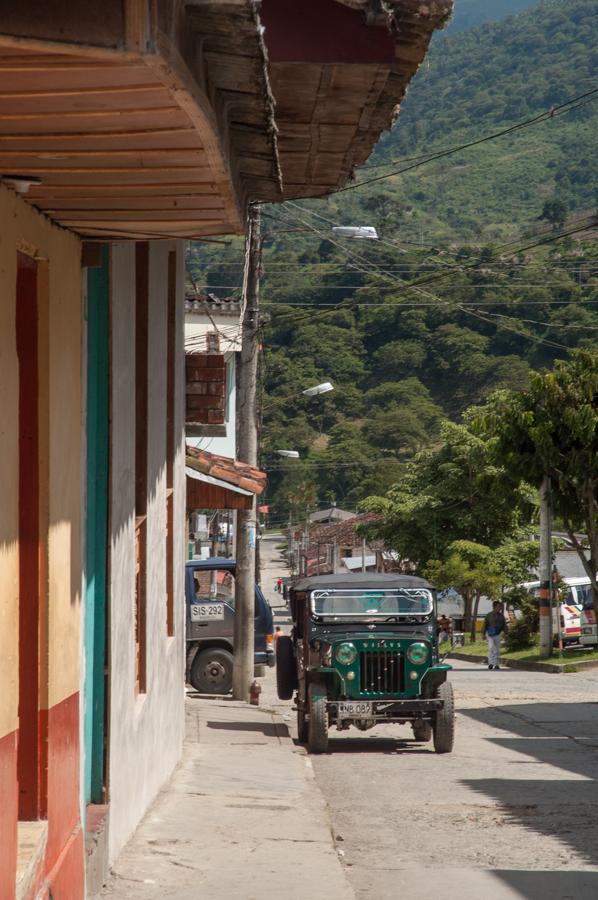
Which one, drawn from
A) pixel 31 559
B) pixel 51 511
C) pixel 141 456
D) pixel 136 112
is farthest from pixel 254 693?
pixel 136 112

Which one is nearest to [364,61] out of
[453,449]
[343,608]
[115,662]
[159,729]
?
[115,662]

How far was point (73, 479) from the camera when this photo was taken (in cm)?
626

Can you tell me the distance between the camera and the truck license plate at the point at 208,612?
22.5m

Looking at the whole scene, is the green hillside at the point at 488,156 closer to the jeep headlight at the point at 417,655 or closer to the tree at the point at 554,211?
the tree at the point at 554,211

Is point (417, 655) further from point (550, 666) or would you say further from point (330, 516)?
point (330, 516)

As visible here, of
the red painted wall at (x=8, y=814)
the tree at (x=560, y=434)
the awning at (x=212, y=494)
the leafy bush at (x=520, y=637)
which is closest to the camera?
the red painted wall at (x=8, y=814)

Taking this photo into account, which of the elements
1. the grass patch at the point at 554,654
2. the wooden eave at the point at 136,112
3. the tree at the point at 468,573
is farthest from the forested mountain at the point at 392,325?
the wooden eave at the point at 136,112

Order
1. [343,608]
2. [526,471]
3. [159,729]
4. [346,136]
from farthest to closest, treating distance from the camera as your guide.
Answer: [526,471], [343,608], [159,729], [346,136]

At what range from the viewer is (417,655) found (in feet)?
48.9

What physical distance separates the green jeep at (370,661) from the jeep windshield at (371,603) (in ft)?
0.04

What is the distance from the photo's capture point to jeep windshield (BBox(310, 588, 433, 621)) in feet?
50.9

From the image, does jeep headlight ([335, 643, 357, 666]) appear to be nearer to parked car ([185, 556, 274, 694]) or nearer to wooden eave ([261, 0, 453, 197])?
parked car ([185, 556, 274, 694])

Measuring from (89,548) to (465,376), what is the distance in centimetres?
9518

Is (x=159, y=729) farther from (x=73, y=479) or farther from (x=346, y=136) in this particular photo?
(x=346, y=136)
